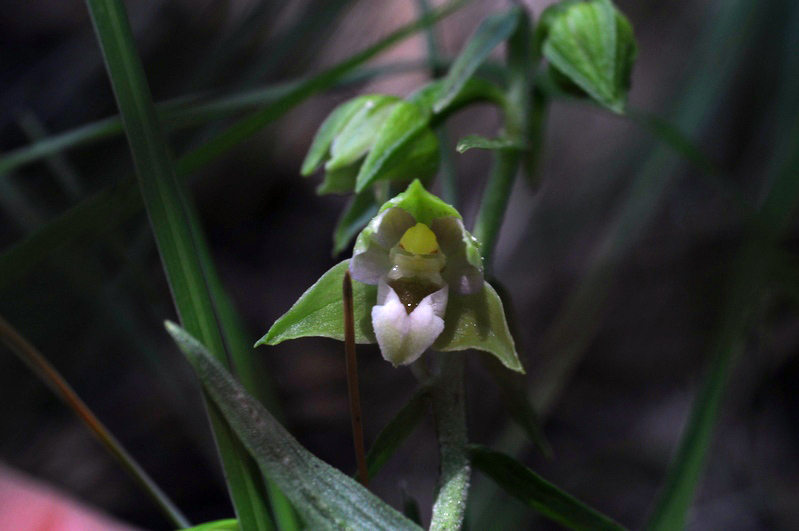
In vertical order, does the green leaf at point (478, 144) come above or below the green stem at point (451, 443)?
above

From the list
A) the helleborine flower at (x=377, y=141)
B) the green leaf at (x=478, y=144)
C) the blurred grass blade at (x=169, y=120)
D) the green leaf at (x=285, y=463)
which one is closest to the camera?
the green leaf at (x=285, y=463)

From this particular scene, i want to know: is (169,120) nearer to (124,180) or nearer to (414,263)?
(124,180)

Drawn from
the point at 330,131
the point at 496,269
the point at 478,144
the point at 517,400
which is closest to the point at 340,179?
the point at 330,131

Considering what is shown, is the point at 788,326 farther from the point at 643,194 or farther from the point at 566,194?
the point at 566,194

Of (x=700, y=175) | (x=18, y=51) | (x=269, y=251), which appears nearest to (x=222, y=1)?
(x=18, y=51)

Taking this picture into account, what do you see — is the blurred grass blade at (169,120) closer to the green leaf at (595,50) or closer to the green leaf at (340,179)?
the green leaf at (340,179)

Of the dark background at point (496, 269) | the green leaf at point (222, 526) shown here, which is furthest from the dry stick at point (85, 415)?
the dark background at point (496, 269)

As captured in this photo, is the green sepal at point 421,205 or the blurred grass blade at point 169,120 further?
the blurred grass blade at point 169,120
